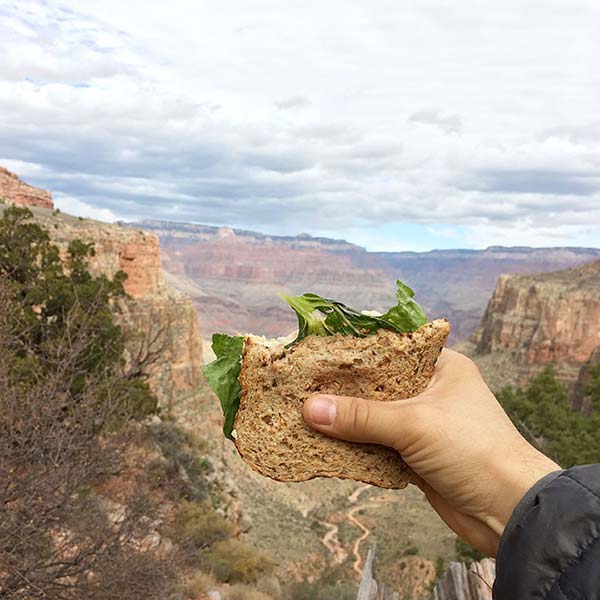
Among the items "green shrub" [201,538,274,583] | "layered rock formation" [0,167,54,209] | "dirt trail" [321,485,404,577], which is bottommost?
"dirt trail" [321,485,404,577]

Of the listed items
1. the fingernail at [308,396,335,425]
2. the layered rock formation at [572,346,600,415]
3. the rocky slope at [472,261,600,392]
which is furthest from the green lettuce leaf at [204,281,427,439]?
the rocky slope at [472,261,600,392]

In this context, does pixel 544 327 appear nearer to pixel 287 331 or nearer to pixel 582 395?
pixel 582 395

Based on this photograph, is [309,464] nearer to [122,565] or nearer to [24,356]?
[122,565]

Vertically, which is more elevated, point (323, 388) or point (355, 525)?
point (323, 388)

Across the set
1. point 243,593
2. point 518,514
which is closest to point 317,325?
point 518,514

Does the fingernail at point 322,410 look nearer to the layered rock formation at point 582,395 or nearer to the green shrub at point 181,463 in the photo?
the green shrub at point 181,463

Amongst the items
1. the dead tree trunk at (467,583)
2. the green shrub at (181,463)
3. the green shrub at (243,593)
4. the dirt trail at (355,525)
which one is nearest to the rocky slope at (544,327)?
the dirt trail at (355,525)

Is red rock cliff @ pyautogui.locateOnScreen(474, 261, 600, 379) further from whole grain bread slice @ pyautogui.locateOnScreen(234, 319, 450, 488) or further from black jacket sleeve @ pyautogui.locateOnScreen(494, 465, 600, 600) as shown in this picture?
black jacket sleeve @ pyautogui.locateOnScreen(494, 465, 600, 600)

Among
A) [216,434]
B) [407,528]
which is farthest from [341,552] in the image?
[216,434]

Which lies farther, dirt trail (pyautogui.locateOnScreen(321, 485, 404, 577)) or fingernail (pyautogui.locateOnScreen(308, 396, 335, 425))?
dirt trail (pyautogui.locateOnScreen(321, 485, 404, 577))
